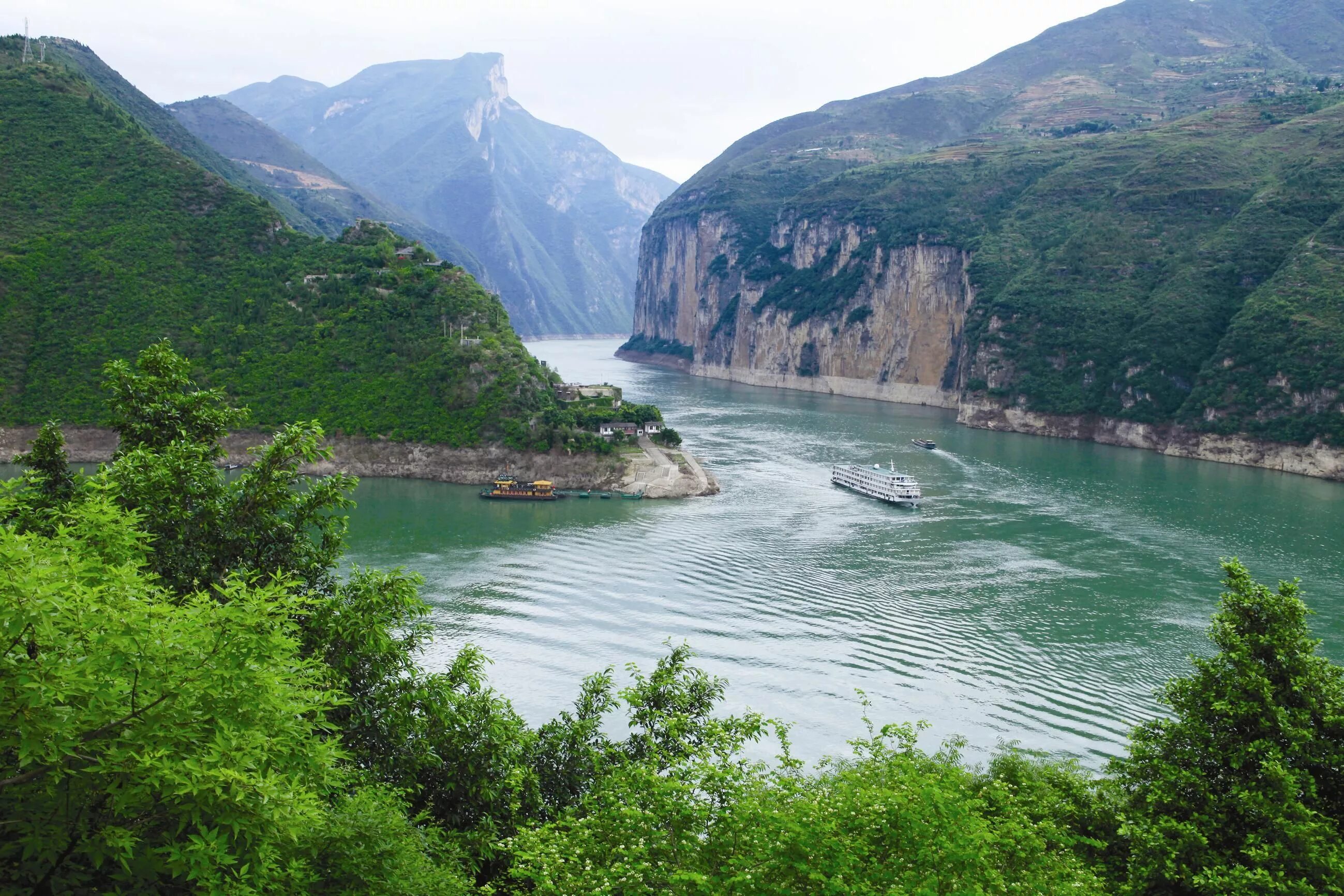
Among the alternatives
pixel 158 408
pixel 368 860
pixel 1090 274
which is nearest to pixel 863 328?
pixel 1090 274

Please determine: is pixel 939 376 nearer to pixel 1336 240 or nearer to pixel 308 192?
pixel 1336 240

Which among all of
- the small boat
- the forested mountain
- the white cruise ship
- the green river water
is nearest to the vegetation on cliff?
the green river water

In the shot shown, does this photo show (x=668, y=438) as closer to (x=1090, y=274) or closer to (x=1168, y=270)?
(x=1090, y=274)

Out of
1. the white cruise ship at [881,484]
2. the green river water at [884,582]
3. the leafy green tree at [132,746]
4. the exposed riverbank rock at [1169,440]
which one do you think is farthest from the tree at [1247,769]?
the exposed riverbank rock at [1169,440]

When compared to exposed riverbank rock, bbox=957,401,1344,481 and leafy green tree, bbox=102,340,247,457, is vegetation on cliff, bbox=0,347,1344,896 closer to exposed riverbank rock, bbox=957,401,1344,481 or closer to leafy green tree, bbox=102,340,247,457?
leafy green tree, bbox=102,340,247,457

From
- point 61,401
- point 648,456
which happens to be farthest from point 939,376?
point 61,401
